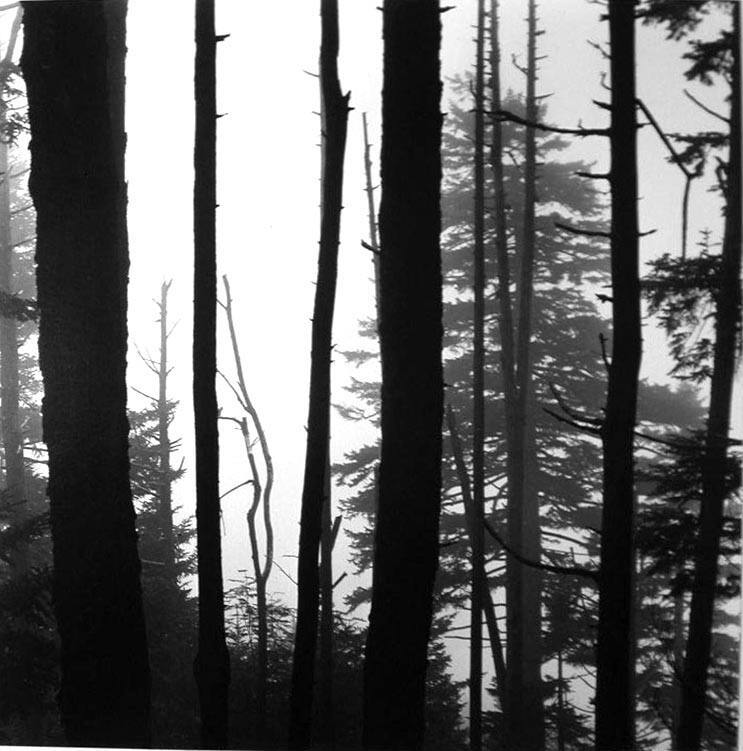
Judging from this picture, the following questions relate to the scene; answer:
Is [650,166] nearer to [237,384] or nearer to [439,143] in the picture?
[439,143]

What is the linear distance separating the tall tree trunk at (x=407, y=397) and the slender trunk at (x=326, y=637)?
0.52 metres

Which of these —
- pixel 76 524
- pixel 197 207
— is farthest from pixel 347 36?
pixel 76 524

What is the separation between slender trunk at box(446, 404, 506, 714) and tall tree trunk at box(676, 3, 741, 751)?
87 centimetres

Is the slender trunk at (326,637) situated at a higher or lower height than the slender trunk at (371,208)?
lower

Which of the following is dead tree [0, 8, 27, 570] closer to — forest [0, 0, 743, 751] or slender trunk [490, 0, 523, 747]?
forest [0, 0, 743, 751]

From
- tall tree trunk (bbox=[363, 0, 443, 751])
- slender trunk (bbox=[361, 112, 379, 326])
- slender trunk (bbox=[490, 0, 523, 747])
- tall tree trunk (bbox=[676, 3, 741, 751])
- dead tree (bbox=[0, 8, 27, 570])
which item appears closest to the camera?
tall tree trunk (bbox=[363, 0, 443, 751])

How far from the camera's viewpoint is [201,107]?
107 inches

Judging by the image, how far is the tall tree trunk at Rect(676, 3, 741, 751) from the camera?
259cm

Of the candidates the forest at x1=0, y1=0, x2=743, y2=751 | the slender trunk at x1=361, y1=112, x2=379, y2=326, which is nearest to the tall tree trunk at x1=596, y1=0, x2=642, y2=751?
the forest at x1=0, y1=0, x2=743, y2=751

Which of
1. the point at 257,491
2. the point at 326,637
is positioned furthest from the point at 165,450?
the point at 326,637

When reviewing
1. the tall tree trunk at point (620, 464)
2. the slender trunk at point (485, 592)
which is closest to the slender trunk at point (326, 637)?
the slender trunk at point (485, 592)

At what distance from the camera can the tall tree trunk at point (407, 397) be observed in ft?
8.05

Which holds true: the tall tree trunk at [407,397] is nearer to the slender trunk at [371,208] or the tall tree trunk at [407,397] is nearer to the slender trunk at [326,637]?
the slender trunk at [371,208]

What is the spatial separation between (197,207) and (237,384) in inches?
32.6
